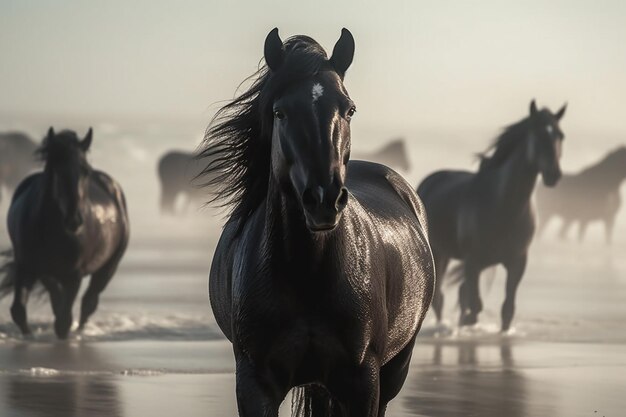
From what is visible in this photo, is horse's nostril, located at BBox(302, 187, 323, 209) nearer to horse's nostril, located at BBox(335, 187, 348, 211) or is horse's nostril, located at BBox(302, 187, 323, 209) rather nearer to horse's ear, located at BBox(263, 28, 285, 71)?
horse's nostril, located at BBox(335, 187, 348, 211)

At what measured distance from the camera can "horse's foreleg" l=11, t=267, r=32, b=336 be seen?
47.7ft

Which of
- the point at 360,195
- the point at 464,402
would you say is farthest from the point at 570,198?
the point at 360,195

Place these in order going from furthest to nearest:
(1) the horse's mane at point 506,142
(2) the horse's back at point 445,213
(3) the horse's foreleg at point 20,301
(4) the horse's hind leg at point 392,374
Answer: (2) the horse's back at point 445,213, (1) the horse's mane at point 506,142, (3) the horse's foreleg at point 20,301, (4) the horse's hind leg at point 392,374

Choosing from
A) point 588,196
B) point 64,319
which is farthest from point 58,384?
point 588,196

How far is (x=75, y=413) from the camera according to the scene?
932 centimetres

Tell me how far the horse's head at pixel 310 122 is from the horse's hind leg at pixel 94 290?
9.42 m

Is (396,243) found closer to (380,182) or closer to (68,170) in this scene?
(380,182)

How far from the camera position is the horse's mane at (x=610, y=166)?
2995 centimetres

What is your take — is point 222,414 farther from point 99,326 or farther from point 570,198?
point 570,198

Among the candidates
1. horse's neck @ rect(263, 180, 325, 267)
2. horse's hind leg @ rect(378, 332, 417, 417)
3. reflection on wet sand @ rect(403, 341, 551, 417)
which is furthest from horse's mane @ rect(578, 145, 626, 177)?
horse's neck @ rect(263, 180, 325, 267)

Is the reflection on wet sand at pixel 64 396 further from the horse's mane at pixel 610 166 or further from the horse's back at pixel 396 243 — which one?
the horse's mane at pixel 610 166

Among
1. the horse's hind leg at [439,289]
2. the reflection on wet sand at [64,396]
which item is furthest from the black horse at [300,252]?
the horse's hind leg at [439,289]

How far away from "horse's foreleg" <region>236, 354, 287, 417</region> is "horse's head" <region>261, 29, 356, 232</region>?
65 cm

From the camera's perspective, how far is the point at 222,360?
40.9 feet
